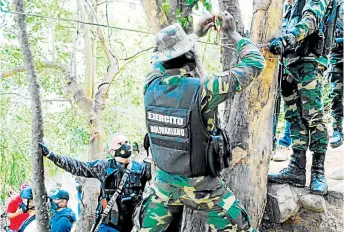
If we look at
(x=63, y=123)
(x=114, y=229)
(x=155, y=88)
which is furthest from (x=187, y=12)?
(x=63, y=123)

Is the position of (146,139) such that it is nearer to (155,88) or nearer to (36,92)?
(155,88)

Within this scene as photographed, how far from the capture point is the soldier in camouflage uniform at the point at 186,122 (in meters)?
2.19

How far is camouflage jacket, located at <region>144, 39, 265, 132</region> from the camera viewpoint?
2135mm

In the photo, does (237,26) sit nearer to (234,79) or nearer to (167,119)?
(234,79)

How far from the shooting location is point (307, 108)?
10.3ft

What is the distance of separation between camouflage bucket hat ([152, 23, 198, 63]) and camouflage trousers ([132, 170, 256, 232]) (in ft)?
2.23

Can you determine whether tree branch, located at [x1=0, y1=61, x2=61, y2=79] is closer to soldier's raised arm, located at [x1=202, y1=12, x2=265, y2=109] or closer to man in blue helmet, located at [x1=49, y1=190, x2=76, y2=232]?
man in blue helmet, located at [x1=49, y1=190, x2=76, y2=232]

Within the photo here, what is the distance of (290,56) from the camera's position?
10.7 ft

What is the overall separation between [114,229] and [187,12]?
6.22ft

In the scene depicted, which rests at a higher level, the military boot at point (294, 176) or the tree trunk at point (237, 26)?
the tree trunk at point (237, 26)

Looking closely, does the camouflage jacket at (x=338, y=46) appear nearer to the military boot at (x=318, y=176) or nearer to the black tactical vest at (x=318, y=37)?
the black tactical vest at (x=318, y=37)

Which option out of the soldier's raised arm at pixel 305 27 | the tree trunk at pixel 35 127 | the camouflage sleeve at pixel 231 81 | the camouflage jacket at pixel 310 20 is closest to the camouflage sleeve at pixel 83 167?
the tree trunk at pixel 35 127

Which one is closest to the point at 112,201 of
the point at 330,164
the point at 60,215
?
the point at 60,215

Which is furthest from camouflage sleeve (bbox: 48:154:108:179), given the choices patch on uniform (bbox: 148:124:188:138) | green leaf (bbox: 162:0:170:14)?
green leaf (bbox: 162:0:170:14)
